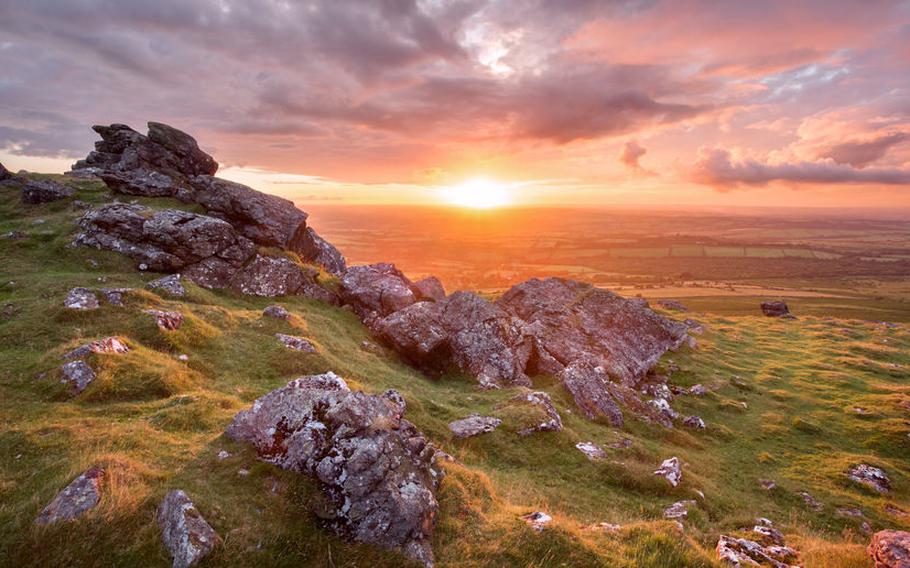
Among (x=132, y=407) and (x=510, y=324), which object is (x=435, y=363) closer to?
(x=510, y=324)

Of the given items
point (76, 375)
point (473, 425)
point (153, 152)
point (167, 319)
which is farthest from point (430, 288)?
point (153, 152)

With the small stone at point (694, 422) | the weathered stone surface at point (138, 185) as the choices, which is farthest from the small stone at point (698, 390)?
the weathered stone surface at point (138, 185)

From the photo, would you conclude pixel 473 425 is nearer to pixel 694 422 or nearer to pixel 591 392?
pixel 591 392

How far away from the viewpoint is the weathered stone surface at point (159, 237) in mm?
34469

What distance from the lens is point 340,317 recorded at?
37.4 metres

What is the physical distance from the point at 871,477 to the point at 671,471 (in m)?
15.5

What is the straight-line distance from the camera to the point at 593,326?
4434 cm

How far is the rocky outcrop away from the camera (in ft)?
139

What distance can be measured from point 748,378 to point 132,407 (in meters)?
53.1

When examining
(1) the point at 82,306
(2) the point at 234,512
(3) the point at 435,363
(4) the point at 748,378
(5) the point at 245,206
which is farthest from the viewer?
(4) the point at 748,378

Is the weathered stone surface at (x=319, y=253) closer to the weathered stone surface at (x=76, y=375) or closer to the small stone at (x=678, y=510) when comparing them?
the weathered stone surface at (x=76, y=375)

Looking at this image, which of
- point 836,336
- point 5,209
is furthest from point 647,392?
point 5,209

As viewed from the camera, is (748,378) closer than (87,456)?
No

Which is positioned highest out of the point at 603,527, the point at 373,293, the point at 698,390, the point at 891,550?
the point at 373,293
